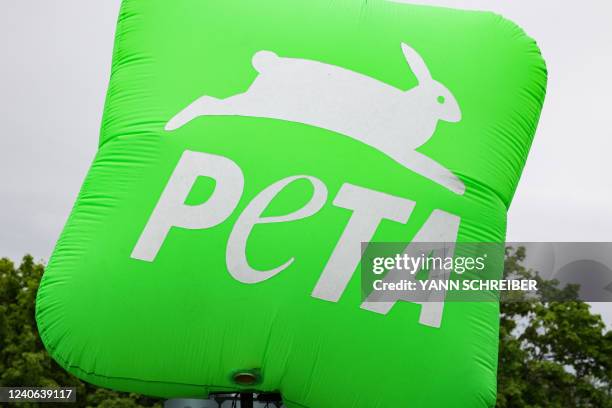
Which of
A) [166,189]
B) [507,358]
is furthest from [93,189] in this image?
[507,358]

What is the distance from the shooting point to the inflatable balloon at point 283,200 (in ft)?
12.3

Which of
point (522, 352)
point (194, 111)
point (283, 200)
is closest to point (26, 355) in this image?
point (522, 352)

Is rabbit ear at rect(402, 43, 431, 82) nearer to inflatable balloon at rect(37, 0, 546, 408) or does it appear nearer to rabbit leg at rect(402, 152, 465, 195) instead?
inflatable balloon at rect(37, 0, 546, 408)

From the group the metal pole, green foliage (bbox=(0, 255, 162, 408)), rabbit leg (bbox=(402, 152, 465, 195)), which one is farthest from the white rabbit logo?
green foliage (bbox=(0, 255, 162, 408))

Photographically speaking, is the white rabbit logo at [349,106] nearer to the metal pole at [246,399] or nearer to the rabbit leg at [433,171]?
the rabbit leg at [433,171]

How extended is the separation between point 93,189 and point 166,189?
427 mm

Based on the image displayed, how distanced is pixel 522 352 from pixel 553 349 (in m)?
0.94

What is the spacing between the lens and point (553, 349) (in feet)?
48.7

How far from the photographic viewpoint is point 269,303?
3725 mm

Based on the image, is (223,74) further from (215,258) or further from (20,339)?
(20,339)

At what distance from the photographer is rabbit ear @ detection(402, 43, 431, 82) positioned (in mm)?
4289

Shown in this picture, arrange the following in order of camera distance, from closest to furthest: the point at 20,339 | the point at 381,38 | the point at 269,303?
the point at 269,303
the point at 381,38
the point at 20,339

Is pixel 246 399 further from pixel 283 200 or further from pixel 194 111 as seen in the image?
pixel 194 111

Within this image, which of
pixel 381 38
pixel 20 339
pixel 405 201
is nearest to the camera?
pixel 405 201
